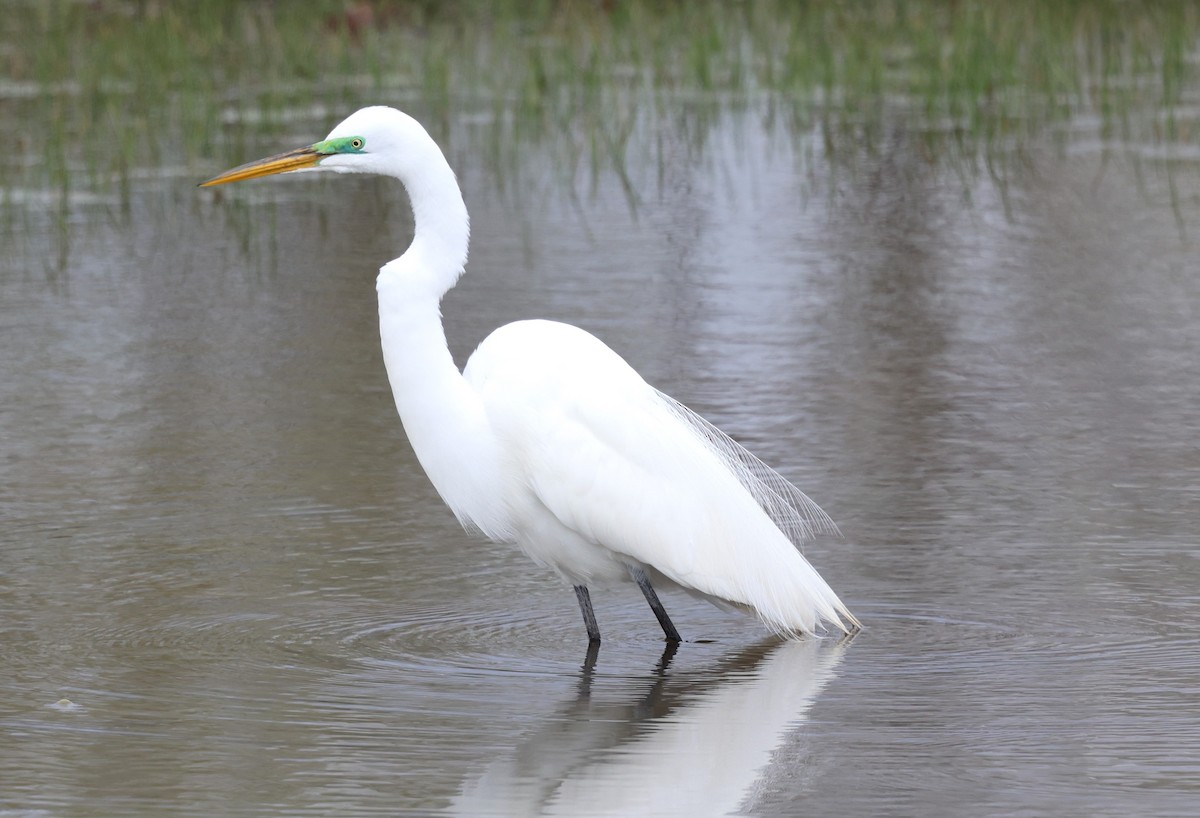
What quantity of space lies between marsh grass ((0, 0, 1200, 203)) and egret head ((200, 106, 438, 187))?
5.86m

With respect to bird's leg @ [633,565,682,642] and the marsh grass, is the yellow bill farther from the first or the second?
the marsh grass

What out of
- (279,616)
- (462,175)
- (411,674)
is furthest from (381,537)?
(462,175)

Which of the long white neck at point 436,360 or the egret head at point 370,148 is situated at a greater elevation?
the egret head at point 370,148

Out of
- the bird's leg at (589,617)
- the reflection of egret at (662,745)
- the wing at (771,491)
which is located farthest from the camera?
the wing at (771,491)

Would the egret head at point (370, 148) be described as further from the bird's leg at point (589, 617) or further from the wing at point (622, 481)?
the bird's leg at point (589, 617)

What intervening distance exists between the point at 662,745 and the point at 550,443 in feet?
2.76

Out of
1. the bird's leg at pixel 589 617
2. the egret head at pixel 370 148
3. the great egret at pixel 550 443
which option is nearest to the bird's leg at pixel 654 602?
the great egret at pixel 550 443

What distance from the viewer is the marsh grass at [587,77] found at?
11.8 m

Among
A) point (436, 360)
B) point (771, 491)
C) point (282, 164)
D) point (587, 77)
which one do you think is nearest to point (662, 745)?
point (436, 360)

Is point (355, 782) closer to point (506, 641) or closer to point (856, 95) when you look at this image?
point (506, 641)

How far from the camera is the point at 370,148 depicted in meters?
4.67

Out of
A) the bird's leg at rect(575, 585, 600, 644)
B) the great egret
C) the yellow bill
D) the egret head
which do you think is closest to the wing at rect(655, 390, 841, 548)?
the great egret

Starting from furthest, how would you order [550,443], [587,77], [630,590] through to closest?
[587,77], [630,590], [550,443]

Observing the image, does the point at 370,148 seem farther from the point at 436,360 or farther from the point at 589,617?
the point at 589,617
